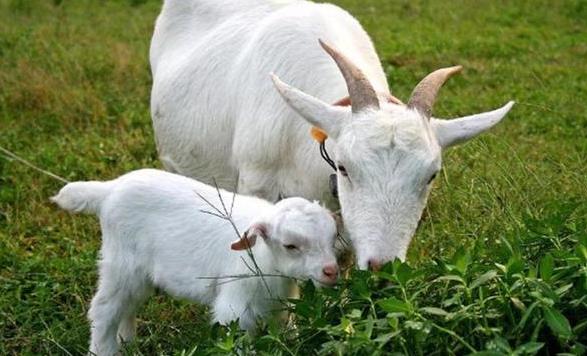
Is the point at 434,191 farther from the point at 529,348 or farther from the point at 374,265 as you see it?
the point at 529,348

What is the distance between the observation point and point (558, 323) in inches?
123

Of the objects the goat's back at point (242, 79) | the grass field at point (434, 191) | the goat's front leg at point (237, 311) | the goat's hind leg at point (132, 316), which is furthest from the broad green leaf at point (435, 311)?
the goat's hind leg at point (132, 316)

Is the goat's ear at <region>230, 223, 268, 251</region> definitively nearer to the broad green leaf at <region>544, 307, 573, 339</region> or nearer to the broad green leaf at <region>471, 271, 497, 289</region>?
the broad green leaf at <region>471, 271, 497, 289</region>

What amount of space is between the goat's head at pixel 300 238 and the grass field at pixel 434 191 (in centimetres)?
17

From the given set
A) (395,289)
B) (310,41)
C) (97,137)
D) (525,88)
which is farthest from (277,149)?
(525,88)

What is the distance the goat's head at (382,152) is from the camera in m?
3.77

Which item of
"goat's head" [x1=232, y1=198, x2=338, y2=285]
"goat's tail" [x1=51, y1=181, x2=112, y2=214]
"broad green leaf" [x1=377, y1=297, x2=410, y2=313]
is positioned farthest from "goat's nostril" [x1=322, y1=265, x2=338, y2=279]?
"goat's tail" [x1=51, y1=181, x2=112, y2=214]

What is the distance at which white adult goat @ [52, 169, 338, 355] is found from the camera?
4.18 m

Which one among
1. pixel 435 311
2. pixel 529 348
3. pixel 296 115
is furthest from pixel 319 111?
pixel 529 348

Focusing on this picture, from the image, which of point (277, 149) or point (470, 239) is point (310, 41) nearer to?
point (277, 149)

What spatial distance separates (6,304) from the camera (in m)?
5.43

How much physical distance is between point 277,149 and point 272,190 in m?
0.22

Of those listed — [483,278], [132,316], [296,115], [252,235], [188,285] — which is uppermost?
[483,278]

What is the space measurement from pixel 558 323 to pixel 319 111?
4.99 feet
